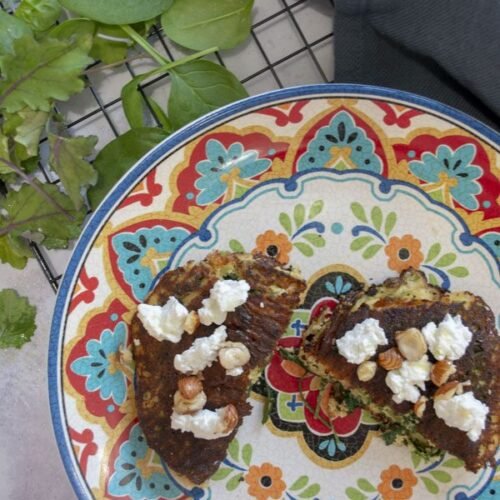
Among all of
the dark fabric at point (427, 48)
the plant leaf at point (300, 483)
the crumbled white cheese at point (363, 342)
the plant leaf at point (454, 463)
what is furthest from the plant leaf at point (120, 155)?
the plant leaf at point (454, 463)

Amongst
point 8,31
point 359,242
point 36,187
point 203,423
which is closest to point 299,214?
point 359,242

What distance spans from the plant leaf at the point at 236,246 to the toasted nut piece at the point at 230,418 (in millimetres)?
456

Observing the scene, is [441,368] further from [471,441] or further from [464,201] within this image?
[464,201]

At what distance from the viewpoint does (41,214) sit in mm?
2146

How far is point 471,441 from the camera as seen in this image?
1.95 metres

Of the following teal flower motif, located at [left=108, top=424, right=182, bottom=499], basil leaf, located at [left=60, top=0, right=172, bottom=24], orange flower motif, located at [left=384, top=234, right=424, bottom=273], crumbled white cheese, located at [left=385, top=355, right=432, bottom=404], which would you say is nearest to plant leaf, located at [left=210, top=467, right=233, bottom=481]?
teal flower motif, located at [left=108, top=424, right=182, bottom=499]

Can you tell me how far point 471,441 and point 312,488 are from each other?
49 centimetres

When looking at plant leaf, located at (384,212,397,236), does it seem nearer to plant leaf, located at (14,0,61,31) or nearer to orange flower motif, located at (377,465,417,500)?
orange flower motif, located at (377,465,417,500)

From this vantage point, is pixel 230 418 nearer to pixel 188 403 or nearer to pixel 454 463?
pixel 188 403

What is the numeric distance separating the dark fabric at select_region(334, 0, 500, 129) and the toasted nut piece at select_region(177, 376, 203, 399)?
988 millimetres

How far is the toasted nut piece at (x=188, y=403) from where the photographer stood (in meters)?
1.95

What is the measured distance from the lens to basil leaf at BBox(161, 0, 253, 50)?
2120 millimetres

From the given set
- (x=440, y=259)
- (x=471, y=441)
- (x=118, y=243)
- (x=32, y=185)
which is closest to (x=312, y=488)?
(x=471, y=441)

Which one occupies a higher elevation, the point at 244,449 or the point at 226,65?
the point at 226,65
